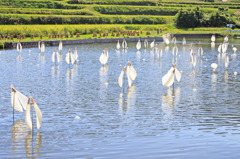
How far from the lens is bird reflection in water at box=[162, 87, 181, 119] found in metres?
22.8

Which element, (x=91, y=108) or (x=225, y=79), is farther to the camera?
(x=225, y=79)

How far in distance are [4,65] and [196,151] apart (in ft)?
97.1

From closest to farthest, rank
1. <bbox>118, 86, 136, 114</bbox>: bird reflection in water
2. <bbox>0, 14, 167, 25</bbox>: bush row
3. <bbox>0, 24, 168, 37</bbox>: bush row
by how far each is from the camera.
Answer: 1. <bbox>118, 86, 136, 114</bbox>: bird reflection in water
2. <bbox>0, 24, 168, 37</bbox>: bush row
3. <bbox>0, 14, 167, 25</bbox>: bush row

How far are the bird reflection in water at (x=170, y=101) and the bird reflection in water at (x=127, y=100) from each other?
75.0 inches

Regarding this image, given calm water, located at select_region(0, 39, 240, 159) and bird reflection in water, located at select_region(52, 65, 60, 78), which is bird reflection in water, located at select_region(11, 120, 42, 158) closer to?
calm water, located at select_region(0, 39, 240, 159)

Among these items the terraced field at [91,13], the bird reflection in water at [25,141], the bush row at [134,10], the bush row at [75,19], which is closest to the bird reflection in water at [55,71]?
the bird reflection in water at [25,141]

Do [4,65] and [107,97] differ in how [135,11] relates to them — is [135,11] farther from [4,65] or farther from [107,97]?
[107,97]

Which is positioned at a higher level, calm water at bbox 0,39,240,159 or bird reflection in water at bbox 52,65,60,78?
bird reflection in water at bbox 52,65,60,78

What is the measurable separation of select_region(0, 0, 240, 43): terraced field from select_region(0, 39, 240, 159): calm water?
43.1 meters

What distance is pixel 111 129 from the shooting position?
19531 mm

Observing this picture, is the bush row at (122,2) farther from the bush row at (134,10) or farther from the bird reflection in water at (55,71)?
the bird reflection in water at (55,71)

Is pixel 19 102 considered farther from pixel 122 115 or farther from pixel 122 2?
pixel 122 2

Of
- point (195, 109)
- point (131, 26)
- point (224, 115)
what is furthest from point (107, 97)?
point (131, 26)

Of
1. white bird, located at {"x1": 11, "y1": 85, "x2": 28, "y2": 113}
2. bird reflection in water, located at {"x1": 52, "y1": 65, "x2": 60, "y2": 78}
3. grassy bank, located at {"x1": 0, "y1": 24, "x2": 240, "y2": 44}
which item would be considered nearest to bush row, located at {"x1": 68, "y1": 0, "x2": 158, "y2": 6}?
grassy bank, located at {"x1": 0, "y1": 24, "x2": 240, "y2": 44}
